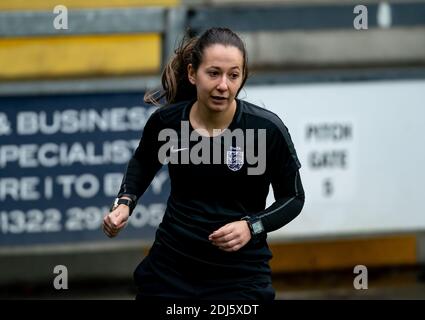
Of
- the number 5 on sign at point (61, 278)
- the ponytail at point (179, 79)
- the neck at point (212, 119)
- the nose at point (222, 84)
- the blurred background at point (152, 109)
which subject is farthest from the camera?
the number 5 on sign at point (61, 278)

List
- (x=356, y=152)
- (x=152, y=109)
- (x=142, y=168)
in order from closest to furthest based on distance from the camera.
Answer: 1. (x=142, y=168)
2. (x=152, y=109)
3. (x=356, y=152)

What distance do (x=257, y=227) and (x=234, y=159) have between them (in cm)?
27

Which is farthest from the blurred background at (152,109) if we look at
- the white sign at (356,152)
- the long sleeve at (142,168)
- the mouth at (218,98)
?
the mouth at (218,98)

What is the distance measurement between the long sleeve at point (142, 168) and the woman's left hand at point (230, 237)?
50cm

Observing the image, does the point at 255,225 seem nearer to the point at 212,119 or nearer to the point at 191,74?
the point at 212,119

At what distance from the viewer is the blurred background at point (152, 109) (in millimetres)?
7273

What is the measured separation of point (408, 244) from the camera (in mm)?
8250

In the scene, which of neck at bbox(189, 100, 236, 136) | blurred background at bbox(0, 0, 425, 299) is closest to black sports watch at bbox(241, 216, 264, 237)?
neck at bbox(189, 100, 236, 136)

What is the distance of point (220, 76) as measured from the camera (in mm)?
3793

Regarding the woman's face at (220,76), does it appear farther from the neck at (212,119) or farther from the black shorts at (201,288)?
the black shorts at (201,288)

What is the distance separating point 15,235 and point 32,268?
0.46 meters

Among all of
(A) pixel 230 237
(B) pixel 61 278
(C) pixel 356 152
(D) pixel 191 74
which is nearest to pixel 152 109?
(B) pixel 61 278
